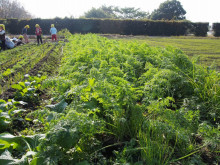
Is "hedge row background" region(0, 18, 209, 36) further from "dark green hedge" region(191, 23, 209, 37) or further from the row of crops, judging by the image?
the row of crops

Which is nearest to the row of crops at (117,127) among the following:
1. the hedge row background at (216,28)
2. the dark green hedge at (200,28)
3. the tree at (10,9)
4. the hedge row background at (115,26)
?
the hedge row background at (115,26)

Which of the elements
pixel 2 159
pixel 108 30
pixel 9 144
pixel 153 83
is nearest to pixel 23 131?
pixel 9 144

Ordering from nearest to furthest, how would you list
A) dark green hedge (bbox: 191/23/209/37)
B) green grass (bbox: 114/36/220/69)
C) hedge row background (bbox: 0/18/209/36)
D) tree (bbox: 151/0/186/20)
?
1. green grass (bbox: 114/36/220/69)
2. hedge row background (bbox: 0/18/209/36)
3. dark green hedge (bbox: 191/23/209/37)
4. tree (bbox: 151/0/186/20)

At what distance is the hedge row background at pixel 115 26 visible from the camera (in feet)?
95.0

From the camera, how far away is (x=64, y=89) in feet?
9.70

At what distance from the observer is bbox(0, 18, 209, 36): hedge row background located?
28969 mm

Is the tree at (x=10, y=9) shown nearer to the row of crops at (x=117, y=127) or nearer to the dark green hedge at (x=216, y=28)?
the dark green hedge at (x=216, y=28)

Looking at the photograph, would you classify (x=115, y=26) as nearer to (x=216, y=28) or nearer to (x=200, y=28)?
(x=200, y=28)

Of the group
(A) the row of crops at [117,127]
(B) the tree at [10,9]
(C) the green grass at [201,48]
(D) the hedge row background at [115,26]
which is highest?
(B) the tree at [10,9]

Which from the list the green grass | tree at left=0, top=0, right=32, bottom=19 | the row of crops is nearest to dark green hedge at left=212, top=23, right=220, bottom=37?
the green grass

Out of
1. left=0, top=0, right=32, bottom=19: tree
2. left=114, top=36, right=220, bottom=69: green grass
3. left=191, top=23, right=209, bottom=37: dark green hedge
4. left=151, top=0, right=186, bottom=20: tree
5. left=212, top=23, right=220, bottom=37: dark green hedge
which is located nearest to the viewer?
left=114, top=36, right=220, bottom=69: green grass

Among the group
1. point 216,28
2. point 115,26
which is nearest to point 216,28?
point 216,28

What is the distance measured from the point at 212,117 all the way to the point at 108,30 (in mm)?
30447

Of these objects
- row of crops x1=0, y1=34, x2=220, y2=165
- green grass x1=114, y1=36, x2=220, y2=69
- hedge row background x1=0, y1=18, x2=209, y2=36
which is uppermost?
hedge row background x1=0, y1=18, x2=209, y2=36
